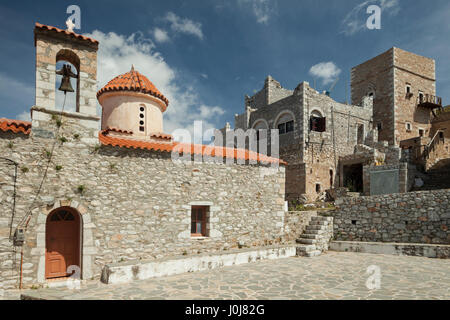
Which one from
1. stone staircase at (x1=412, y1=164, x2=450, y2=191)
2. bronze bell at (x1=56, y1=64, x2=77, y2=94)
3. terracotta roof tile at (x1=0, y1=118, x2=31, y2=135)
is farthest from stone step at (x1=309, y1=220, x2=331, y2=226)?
terracotta roof tile at (x1=0, y1=118, x2=31, y2=135)

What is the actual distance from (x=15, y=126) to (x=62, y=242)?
3300 mm

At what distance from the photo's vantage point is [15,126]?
725 centimetres

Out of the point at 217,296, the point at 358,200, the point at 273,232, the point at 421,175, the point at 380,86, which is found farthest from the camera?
the point at 380,86

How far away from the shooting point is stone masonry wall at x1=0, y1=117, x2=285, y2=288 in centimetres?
722

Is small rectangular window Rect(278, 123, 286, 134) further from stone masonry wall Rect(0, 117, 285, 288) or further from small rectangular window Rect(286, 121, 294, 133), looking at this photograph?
stone masonry wall Rect(0, 117, 285, 288)

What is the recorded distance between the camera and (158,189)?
9164 mm

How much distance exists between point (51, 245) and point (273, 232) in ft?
25.7

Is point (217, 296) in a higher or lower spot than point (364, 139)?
lower

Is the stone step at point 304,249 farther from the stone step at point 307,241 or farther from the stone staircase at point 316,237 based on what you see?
the stone step at point 307,241

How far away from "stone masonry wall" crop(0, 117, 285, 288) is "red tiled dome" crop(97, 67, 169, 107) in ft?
11.3

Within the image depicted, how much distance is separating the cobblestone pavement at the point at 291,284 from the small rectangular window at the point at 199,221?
1572 millimetres

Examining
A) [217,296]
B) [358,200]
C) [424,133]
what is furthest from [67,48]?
[424,133]

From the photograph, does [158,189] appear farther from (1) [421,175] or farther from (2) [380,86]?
→ (2) [380,86]

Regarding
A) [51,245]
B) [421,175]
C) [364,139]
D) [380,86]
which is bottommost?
[51,245]
